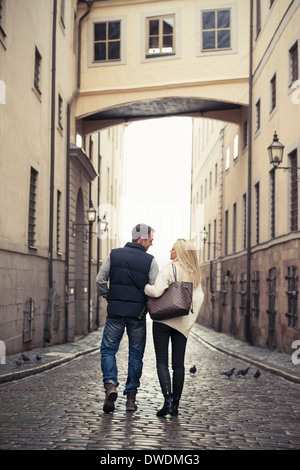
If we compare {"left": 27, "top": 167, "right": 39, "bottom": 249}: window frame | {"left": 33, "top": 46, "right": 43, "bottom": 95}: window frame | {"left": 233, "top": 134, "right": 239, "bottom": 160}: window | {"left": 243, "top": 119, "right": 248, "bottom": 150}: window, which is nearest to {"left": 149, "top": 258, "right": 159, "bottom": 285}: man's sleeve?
{"left": 27, "top": 167, "right": 39, "bottom": 249}: window frame

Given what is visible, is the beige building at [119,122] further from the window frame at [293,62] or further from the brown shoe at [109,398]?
the brown shoe at [109,398]

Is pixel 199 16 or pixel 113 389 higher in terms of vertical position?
pixel 199 16

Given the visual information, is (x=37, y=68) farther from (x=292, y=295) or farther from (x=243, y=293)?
(x=243, y=293)

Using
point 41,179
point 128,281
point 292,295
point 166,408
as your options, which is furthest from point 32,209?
point 166,408

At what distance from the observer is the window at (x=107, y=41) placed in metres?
25.0

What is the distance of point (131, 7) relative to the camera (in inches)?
982

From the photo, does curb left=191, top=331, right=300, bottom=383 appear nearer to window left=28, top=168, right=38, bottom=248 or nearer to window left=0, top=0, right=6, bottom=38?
window left=28, top=168, right=38, bottom=248

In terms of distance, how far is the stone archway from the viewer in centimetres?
2542

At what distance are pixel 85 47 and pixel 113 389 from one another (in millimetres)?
19937

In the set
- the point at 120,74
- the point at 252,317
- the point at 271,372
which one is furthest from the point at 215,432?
the point at 120,74

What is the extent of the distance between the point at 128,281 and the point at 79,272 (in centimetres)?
1852

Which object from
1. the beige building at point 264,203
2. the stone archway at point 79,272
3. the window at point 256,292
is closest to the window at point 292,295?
the beige building at point 264,203

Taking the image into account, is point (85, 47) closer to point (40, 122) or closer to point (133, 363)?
point (40, 122)

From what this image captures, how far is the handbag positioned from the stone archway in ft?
60.2
